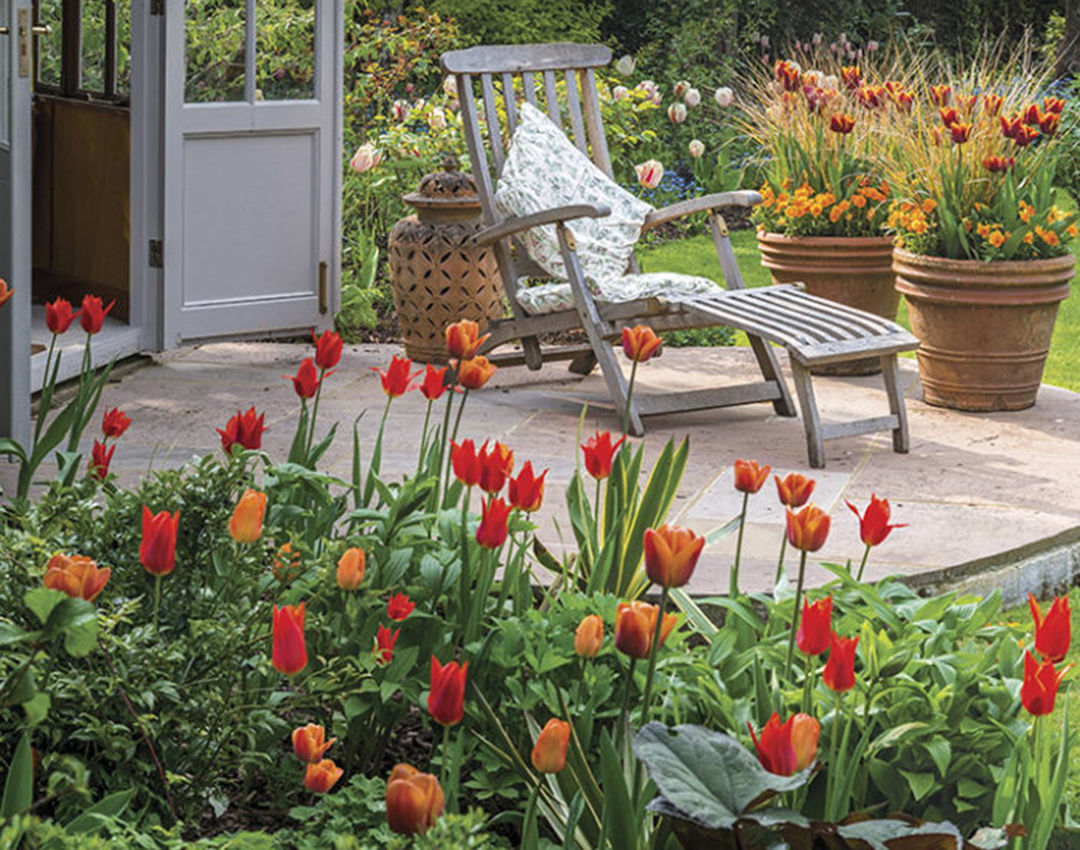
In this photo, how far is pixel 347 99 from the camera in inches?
364

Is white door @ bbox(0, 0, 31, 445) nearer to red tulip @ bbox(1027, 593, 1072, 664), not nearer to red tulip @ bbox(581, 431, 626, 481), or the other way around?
red tulip @ bbox(581, 431, 626, 481)

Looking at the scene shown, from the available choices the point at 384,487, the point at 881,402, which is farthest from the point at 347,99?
the point at 384,487

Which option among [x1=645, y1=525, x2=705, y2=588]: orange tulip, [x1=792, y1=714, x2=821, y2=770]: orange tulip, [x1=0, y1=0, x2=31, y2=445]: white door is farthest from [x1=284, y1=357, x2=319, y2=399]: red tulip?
[x1=0, y1=0, x2=31, y2=445]: white door

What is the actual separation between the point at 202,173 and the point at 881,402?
244 cm

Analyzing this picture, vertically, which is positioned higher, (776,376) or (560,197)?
(560,197)

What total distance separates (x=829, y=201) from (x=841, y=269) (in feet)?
0.80

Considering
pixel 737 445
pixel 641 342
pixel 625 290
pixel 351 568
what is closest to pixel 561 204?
pixel 625 290

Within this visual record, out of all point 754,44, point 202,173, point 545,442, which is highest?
point 754,44

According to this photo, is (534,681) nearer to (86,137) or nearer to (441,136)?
(86,137)

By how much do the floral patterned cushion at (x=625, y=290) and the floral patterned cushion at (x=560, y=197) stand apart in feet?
0.32

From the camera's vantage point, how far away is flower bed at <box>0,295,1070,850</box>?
5.88ft

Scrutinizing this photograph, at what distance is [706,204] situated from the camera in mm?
5547

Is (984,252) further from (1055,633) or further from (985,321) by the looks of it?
(1055,633)

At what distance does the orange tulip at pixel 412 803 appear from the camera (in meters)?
1.36
